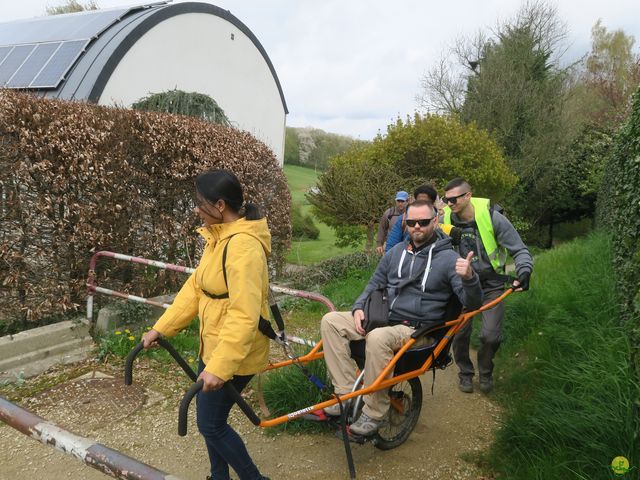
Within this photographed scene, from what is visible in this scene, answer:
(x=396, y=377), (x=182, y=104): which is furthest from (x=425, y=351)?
(x=182, y=104)

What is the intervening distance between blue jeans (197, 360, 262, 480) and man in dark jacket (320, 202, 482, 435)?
758mm

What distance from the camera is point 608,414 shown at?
2902 millimetres

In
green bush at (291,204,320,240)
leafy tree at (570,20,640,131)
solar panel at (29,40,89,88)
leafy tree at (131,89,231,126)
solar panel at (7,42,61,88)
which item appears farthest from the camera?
leafy tree at (570,20,640,131)

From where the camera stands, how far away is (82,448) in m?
1.37

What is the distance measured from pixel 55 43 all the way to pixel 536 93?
1808 centimetres

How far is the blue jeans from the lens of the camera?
2.55m

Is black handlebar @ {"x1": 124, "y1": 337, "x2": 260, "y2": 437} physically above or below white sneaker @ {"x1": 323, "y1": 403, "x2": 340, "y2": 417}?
above

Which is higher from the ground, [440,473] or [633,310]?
[633,310]

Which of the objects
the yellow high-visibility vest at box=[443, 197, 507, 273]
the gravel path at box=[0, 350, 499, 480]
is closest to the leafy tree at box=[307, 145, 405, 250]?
the yellow high-visibility vest at box=[443, 197, 507, 273]

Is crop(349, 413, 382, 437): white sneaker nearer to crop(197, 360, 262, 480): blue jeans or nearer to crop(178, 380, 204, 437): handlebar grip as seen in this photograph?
crop(197, 360, 262, 480): blue jeans

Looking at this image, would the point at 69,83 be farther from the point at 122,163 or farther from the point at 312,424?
the point at 312,424

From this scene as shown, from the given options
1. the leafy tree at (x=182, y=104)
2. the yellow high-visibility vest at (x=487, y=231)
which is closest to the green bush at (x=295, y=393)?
the yellow high-visibility vest at (x=487, y=231)

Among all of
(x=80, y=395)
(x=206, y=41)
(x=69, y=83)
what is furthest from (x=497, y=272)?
(x=206, y=41)

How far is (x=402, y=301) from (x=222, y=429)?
1578mm
